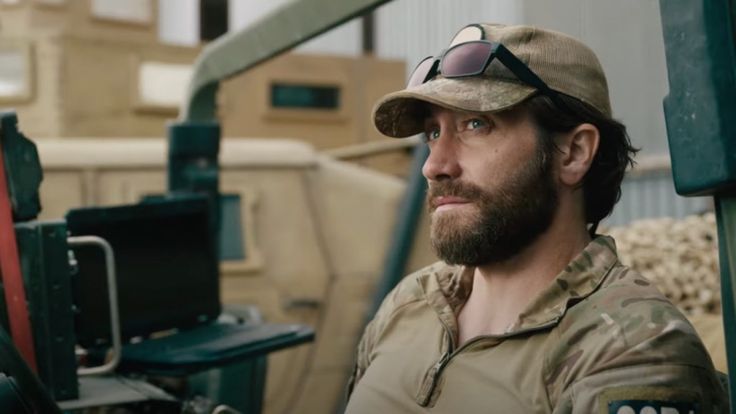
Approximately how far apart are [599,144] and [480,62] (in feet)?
0.97

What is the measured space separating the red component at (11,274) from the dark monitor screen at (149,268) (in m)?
0.39

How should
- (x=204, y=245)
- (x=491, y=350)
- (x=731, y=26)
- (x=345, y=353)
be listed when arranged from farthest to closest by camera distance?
1. (x=345, y=353)
2. (x=204, y=245)
3. (x=491, y=350)
4. (x=731, y=26)

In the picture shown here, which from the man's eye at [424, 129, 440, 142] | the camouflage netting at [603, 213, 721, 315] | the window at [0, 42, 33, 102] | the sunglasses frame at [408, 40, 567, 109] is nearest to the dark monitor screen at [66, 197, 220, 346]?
the man's eye at [424, 129, 440, 142]

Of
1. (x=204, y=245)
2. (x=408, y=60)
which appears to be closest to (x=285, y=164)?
(x=408, y=60)

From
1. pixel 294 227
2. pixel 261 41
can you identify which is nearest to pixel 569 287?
pixel 261 41

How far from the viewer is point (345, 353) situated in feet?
17.5

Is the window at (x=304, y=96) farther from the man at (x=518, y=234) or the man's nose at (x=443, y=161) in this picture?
the man's nose at (x=443, y=161)

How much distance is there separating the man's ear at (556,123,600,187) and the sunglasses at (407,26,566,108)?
0.07m

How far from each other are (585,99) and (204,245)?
180cm

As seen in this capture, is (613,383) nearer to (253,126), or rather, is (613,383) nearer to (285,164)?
(285,164)

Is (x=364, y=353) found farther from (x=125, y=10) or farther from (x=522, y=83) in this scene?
(x=125, y=10)

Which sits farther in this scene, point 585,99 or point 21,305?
point 21,305

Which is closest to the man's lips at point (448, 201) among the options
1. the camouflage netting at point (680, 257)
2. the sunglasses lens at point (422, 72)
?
the sunglasses lens at point (422, 72)

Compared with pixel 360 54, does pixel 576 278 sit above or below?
below
